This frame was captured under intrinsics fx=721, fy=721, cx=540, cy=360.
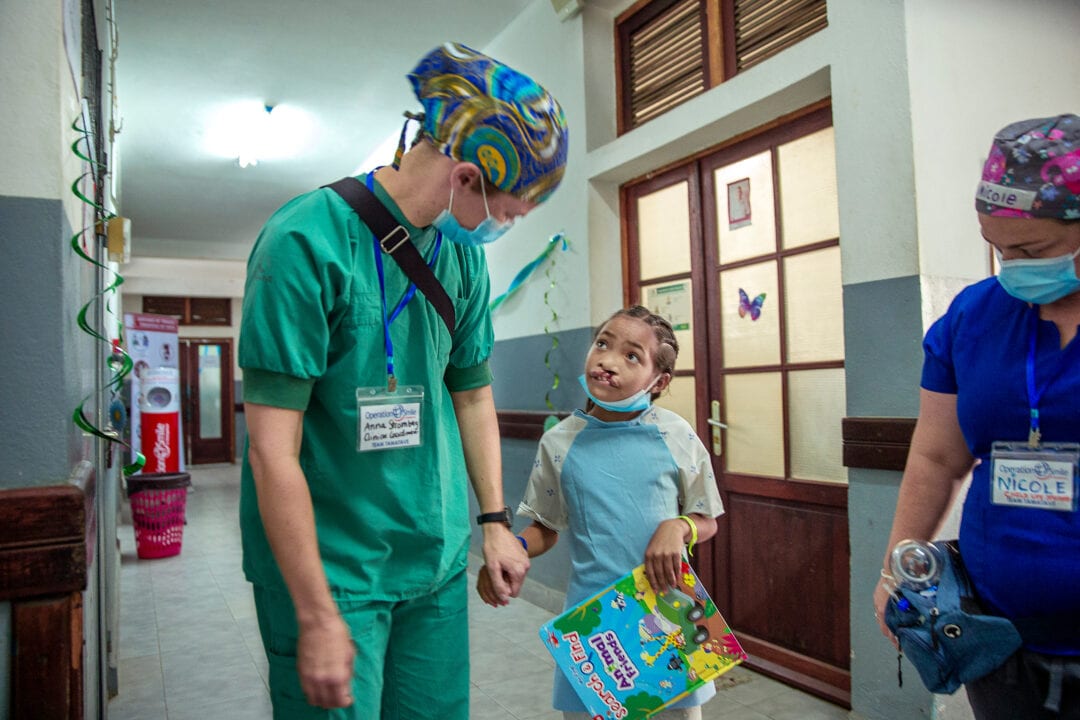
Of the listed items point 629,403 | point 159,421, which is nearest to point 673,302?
point 629,403

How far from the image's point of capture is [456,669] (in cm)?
111

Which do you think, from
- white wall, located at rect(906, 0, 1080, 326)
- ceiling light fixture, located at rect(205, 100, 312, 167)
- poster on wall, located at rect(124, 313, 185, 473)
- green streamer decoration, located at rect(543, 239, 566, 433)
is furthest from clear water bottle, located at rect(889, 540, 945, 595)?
poster on wall, located at rect(124, 313, 185, 473)

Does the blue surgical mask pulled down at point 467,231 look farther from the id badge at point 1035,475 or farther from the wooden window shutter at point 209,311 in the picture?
the wooden window shutter at point 209,311

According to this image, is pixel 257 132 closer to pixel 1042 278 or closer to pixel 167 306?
pixel 1042 278

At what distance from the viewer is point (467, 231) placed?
1.05 m

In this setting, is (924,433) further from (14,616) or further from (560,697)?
(14,616)

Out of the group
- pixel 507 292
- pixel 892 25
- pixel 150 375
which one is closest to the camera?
pixel 892 25

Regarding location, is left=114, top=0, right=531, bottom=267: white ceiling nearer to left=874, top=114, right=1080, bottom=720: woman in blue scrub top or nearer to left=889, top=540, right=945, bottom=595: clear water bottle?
left=874, top=114, right=1080, bottom=720: woman in blue scrub top

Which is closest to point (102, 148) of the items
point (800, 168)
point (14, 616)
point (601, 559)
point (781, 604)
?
point (14, 616)

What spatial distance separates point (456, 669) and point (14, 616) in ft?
2.38

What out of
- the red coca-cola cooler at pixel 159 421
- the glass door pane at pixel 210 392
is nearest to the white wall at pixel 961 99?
the red coca-cola cooler at pixel 159 421

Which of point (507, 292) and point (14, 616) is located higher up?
point (507, 292)

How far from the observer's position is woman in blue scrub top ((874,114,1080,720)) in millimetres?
983

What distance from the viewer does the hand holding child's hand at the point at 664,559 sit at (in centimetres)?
136
